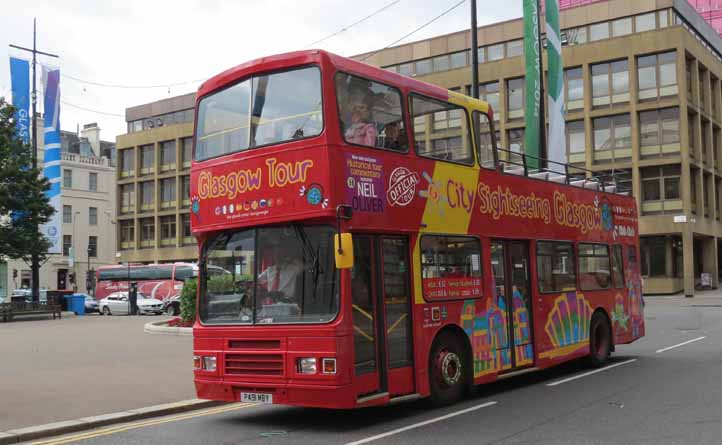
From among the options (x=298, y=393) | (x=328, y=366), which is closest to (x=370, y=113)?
(x=328, y=366)

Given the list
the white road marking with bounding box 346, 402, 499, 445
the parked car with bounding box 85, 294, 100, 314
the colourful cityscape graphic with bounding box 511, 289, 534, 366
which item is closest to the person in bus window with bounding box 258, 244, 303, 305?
the white road marking with bounding box 346, 402, 499, 445

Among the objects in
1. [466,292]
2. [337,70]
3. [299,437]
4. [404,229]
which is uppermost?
[337,70]

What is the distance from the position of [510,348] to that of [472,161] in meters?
2.86

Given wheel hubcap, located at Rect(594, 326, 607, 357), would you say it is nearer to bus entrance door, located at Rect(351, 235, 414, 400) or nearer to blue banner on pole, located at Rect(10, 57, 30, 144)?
bus entrance door, located at Rect(351, 235, 414, 400)

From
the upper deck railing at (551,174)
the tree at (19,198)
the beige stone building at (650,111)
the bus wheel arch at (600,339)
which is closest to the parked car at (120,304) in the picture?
the tree at (19,198)

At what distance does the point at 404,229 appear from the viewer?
987 centimetres

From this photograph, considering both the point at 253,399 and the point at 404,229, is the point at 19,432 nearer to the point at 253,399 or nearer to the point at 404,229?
the point at 253,399

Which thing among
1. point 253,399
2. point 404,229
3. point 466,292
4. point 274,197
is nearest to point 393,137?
point 404,229

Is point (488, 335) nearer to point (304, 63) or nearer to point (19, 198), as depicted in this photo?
point (304, 63)

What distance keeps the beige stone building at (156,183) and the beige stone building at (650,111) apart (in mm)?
30286

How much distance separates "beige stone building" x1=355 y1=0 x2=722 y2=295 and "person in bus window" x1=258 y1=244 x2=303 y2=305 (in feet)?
140

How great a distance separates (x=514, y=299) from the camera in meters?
12.1

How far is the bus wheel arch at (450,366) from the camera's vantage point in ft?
33.7

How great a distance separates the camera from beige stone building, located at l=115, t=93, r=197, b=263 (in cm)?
7462
